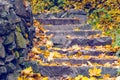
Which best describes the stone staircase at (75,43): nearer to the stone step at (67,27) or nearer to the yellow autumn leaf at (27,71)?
the stone step at (67,27)

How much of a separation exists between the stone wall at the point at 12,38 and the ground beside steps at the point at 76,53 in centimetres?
44

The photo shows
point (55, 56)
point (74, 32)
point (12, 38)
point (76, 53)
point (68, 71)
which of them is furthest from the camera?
point (74, 32)

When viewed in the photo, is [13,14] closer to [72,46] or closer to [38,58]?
[38,58]

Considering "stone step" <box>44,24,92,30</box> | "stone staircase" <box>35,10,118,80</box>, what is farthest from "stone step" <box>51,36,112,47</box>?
"stone step" <box>44,24,92,30</box>

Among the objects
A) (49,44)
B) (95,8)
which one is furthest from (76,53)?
(95,8)

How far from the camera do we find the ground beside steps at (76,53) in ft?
17.4

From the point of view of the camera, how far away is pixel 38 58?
18.5 ft

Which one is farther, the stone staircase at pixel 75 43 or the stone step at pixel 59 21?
the stone step at pixel 59 21

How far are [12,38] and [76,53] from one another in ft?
4.89

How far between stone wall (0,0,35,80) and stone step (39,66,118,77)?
1.33 ft

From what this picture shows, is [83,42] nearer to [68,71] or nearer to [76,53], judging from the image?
[76,53]

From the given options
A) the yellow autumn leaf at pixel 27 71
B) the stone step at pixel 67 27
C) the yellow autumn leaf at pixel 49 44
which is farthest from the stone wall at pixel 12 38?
the stone step at pixel 67 27

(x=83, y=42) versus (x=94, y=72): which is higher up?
(x=83, y=42)

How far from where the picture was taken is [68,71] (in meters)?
5.29
